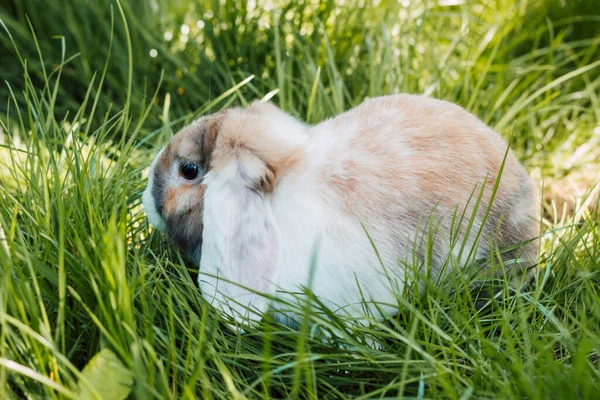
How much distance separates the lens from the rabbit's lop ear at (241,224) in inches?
77.7

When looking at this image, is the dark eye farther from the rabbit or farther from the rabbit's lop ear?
the rabbit's lop ear

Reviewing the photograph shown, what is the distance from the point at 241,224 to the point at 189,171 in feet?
1.30

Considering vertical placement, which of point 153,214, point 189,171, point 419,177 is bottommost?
point 419,177

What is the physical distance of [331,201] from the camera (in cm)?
207

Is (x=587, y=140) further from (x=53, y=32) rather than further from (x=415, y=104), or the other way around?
(x=53, y=32)

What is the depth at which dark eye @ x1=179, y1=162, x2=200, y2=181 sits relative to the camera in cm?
229

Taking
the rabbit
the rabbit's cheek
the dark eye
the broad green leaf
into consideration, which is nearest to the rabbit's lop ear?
the rabbit

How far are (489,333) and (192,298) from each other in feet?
3.10

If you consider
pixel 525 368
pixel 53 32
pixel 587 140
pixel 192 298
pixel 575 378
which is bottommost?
pixel 587 140

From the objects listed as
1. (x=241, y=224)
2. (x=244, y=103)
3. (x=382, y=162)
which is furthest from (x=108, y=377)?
(x=244, y=103)

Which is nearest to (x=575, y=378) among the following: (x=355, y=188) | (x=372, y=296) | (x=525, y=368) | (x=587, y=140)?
(x=525, y=368)

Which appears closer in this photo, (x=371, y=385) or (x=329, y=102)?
(x=371, y=385)

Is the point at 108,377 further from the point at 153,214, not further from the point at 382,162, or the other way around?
the point at 382,162

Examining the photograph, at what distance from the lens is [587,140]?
11.6 feet
